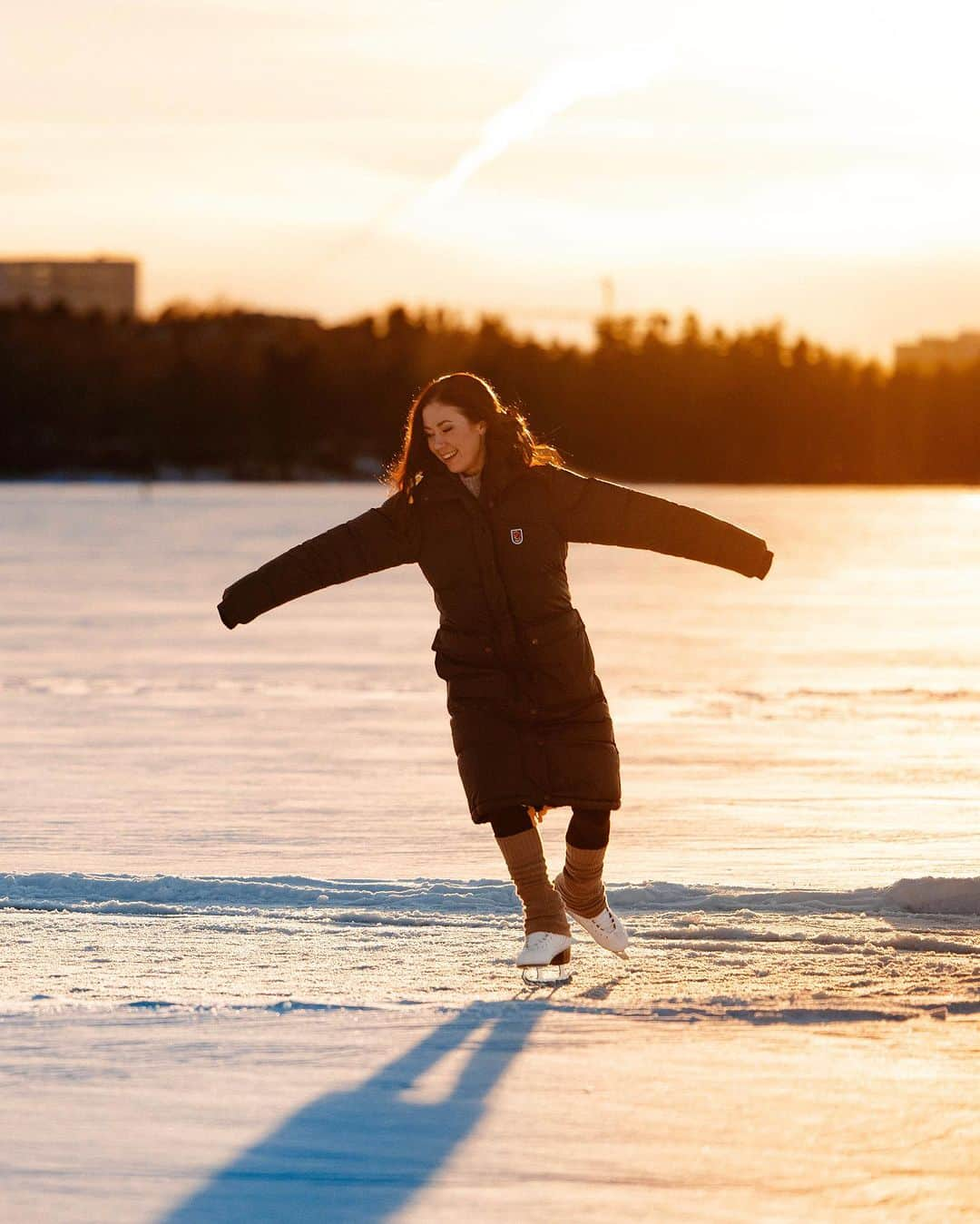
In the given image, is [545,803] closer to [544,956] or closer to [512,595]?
[544,956]

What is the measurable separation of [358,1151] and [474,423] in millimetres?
1799

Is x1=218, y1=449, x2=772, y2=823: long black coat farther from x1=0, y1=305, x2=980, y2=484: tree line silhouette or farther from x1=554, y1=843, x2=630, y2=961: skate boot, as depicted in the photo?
x1=0, y1=305, x2=980, y2=484: tree line silhouette

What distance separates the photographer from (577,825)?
4.55m

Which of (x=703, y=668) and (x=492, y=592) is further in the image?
(x=703, y=668)

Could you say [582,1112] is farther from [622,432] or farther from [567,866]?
[622,432]

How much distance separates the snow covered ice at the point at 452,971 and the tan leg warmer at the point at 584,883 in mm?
146

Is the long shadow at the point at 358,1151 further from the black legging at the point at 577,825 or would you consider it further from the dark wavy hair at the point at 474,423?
the dark wavy hair at the point at 474,423

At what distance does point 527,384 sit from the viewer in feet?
481

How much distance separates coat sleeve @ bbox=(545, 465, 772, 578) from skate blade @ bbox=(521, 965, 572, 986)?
0.89 metres

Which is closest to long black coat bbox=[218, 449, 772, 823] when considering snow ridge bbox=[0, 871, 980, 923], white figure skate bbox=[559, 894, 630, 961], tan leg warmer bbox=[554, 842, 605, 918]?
tan leg warmer bbox=[554, 842, 605, 918]

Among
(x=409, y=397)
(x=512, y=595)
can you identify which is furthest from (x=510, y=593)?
(x=409, y=397)

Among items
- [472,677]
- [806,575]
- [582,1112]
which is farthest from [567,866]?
[806,575]

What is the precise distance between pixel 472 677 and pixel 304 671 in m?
8.50

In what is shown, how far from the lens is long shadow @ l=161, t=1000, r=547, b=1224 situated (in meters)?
2.82
